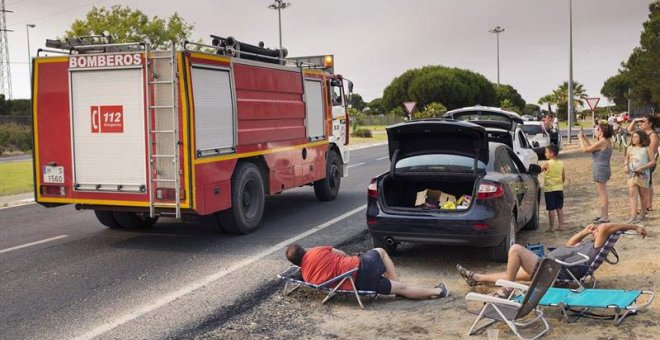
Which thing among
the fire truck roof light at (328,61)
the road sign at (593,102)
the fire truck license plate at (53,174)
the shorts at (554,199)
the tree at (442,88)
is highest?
the tree at (442,88)

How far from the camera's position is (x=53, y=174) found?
912cm

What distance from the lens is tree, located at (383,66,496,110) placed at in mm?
79562

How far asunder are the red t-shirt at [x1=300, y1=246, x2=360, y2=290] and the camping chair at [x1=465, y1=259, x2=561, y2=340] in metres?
1.36

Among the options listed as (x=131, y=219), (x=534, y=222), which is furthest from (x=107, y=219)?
(x=534, y=222)

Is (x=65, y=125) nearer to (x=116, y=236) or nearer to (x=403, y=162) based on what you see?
(x=116, y=236)

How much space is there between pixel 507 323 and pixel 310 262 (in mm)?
2009

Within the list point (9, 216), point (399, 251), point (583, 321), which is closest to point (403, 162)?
point (399, 251)

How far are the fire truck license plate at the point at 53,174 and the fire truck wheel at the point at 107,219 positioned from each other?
1.31 metres

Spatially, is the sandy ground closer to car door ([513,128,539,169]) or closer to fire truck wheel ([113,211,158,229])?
fire truck wheel ([113,211,158,229])

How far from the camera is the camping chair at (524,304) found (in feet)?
15.8

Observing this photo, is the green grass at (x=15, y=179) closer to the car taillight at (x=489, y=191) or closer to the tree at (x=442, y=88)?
the car taillight at (x=489, y=191)

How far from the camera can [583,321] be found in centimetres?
527

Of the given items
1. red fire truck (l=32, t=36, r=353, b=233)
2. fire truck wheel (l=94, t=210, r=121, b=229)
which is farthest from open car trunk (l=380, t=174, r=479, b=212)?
fire truck wheel (l=94, t=210, r=121, b=229)

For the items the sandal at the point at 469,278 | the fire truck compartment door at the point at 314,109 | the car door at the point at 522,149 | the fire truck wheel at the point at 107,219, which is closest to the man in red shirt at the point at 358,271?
the sandal at the point at 469,278
